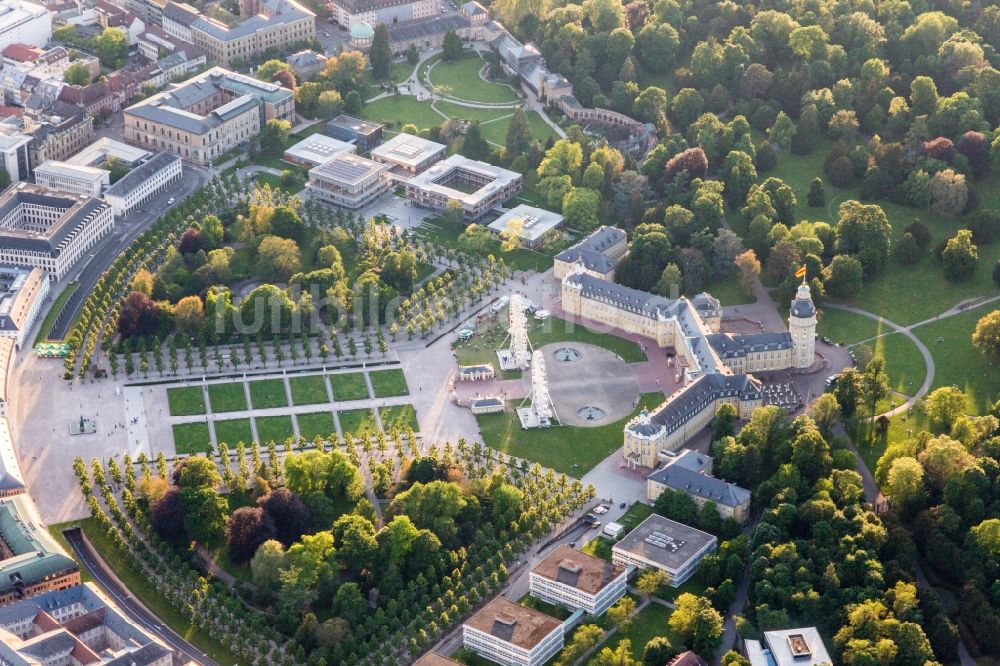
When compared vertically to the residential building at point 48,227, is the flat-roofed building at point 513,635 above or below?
above

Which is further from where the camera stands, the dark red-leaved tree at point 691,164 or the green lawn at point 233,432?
the dark red-leaved tree at point 691,164

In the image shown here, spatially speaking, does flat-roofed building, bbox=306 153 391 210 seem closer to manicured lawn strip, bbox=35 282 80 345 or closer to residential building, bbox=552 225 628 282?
residential building, bbox=552 225 628 282

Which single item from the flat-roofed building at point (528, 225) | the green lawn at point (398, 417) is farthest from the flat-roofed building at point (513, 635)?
the flat-roofed building at point (528, 225)

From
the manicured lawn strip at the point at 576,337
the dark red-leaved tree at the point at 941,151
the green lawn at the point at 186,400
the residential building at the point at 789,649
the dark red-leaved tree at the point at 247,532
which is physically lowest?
the green lawn at the point at 186,400

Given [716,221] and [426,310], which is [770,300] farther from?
[426,310]

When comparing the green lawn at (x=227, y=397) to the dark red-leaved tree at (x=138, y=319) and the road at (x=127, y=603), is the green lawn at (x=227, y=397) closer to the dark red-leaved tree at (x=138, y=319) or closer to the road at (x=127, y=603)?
the dark red-leaved tree at (x=138, y=319)

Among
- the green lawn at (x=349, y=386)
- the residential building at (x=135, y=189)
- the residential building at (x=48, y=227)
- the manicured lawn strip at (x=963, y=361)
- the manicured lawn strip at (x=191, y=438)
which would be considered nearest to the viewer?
the manicured lawn strip at (x=191, y=438)

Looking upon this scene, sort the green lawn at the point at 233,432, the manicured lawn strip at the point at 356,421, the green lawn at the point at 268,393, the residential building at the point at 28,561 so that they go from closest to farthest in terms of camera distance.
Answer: the residential building at the point at 28,561
the green lawn at the point at 233,432
the manicured lawn strip at the point at 356,421
the green lawn at the point at 268,393

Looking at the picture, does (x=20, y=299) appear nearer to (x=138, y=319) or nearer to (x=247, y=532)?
(x=138, y=319)
